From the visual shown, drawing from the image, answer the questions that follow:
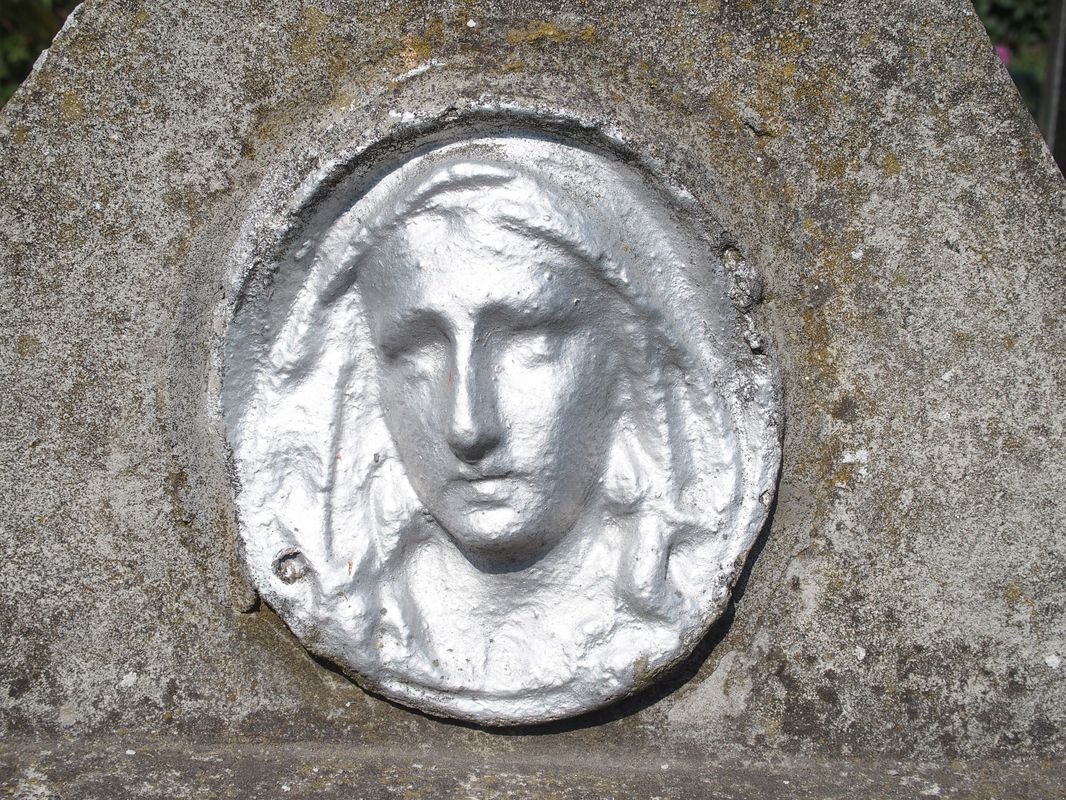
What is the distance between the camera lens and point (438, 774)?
1.47m

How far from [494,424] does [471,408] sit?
45 mm

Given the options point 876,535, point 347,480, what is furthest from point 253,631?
point 876,535

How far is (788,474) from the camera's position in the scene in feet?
4.85

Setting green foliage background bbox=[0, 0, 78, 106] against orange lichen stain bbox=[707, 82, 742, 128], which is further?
green foliage background bbox=[0, 0, 78, 106]

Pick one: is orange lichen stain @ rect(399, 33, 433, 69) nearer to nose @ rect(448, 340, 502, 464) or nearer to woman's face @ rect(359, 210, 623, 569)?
woman's face @ rect(359, 210, 623, 569)

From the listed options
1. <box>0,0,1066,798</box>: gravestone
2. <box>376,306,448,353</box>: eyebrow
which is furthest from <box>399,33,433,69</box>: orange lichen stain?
<box>376,306,448,353</box>: eyebrow

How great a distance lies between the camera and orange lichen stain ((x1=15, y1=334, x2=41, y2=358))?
1.45 meters

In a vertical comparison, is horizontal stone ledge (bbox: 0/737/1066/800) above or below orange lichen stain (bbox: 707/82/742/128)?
below

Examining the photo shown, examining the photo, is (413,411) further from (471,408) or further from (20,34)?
(20,34)

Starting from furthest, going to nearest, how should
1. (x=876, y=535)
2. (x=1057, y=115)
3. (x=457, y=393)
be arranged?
(x=1057, y=115) < (x=876, y=535) < (x=457, y=393)

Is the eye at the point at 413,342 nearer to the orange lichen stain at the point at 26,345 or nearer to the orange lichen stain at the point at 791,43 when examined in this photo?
the orange lichen stain at the point at 26,345

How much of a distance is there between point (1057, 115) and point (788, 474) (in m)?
3.85

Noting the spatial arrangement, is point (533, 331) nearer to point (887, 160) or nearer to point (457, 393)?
point (457, 393)

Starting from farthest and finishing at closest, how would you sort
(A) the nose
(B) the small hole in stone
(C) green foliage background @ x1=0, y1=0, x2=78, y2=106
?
(C) green foliage background @ x1=0, y1=0, x2=78, y2=106, (B) the small hole in stone, (A) the nose
